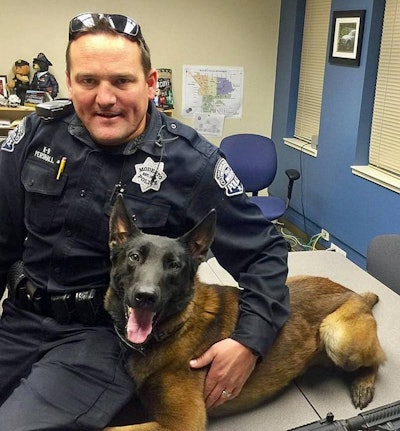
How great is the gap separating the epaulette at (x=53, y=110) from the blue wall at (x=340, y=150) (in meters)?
2.38

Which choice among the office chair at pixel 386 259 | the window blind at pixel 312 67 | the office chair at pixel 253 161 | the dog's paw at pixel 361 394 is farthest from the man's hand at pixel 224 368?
the window blind at pixel 312 67

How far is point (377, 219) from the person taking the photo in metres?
3.38

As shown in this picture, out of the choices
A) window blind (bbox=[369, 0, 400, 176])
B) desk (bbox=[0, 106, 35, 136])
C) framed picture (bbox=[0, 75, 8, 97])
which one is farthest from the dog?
framed picture (bbox=[0, 75, 8, 97])

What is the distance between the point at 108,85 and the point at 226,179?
1.40ft

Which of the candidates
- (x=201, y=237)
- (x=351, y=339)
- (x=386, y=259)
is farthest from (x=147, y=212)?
(x=386, y=259)

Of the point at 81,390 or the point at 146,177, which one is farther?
the point at 146,177

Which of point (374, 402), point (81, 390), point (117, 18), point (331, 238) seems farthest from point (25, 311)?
point (331, 238)

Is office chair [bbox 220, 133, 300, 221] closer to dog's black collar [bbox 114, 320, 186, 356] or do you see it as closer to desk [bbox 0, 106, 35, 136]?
desk [bbox 0, 106, 35, 136]

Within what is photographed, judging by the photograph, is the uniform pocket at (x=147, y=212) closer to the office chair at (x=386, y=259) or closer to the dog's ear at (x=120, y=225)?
the dog's ear at (x=120, y=225)

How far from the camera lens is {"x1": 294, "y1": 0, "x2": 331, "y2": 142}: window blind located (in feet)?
13.6

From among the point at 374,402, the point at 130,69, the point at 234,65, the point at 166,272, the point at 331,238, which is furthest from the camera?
the point at 234,65

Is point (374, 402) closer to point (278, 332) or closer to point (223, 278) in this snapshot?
point (278, 332)

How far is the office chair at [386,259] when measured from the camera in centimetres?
203

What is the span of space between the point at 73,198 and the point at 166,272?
0.39 metres
